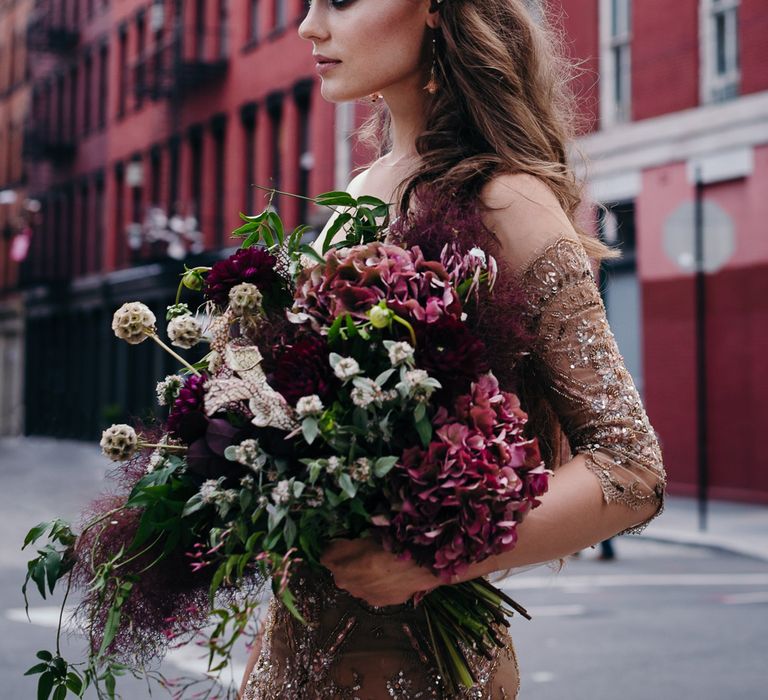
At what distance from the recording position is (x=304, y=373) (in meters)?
1.89

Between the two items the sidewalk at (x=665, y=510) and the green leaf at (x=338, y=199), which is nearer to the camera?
the green leaf at (x=338, y=199)

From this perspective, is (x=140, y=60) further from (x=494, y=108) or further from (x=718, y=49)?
(x=494, y=108)

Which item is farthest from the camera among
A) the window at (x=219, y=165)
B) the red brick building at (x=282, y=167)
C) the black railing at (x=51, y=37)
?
the black railing at (x=51, y=37)

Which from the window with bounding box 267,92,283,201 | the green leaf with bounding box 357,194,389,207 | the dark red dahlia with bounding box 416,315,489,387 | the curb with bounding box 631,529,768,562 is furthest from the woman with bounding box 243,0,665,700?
the window with bounding box 267,92,283,201

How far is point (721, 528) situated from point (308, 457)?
15175mm

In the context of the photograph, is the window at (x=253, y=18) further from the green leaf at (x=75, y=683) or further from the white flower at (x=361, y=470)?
the white flower at (x=361, y=470)

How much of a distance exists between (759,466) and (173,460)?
1843cm

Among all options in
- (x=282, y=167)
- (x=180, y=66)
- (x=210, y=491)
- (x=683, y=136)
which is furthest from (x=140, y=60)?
(x=210, y=491)

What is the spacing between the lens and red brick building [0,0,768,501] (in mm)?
19812

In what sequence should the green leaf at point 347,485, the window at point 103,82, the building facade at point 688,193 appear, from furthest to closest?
the window at point 103,82 → the building facade at point 688,193 → the green leaf at point 347,485

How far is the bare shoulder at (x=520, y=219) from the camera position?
2.14 m

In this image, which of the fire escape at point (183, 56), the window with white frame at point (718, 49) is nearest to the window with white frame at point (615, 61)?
the window with white frame at point (718, 49)

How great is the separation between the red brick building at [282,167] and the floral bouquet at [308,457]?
0.41 meters

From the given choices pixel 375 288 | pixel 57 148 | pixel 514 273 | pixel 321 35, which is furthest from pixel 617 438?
pixel 57 148
